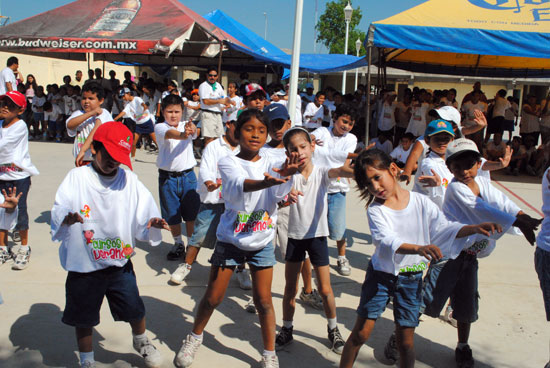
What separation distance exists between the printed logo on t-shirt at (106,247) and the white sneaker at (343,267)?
2707 millimetres

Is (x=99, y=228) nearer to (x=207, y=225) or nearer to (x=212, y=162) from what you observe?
(x=212, y=162)

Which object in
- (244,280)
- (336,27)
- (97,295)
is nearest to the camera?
(97,295)

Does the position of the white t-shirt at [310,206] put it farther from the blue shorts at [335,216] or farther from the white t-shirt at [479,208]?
the blue shorts at [335,216]

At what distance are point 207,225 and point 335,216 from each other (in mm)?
1280

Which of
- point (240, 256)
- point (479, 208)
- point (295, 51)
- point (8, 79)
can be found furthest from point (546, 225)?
point (8, 79)

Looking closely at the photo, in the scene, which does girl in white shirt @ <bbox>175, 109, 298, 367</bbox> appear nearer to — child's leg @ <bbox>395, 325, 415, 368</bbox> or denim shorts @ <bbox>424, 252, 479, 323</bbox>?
child's leg @ <bbox>395, 325, 415, 368</bbox>

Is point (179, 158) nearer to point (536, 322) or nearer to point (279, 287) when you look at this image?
point (279, 287)

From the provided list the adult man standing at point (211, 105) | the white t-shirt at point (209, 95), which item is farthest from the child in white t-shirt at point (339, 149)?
the white t-shirt at point (209, 95)

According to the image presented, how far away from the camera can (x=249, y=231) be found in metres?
3.08

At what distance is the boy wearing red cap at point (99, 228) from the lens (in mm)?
2779

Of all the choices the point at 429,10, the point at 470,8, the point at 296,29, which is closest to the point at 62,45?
the point at 296,29

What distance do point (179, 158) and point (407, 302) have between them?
3.06 metres

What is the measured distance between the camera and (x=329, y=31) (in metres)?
58.9

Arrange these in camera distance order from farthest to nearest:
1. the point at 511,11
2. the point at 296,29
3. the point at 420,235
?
the point at 511,11 → the point at 296,29 → the point at 420,235
